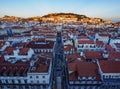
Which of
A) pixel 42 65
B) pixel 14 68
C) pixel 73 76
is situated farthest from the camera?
pixel 42 65

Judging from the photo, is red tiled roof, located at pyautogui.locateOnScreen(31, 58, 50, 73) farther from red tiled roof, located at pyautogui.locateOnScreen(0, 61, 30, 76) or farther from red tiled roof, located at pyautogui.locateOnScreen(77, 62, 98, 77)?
red tiled roof, located at pyautogui.locateOnScreen(77, 62, 98, 77)

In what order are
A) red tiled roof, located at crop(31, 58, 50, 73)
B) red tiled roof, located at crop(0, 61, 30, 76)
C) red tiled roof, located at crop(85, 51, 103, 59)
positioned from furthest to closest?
1. red tiled roof, located at crop(85, 51, 103, 59)
2. red tiled roof, located at crop(31, 58, 50, 73)
3. red tiled roof, located at crop(0, 61, 30, 76)

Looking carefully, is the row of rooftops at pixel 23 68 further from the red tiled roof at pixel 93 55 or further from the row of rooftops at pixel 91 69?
the red tiled roof at pixel 93 55

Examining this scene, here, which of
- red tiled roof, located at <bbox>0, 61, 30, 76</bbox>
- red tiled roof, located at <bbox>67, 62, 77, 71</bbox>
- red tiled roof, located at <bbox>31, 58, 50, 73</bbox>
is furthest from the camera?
red tiled roof, located at <bbox>67, 62, 77, 71</bbox>

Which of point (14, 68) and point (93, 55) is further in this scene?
point (93, 55)

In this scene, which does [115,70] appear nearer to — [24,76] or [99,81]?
[99,81]

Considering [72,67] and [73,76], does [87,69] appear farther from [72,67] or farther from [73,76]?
[72,67]

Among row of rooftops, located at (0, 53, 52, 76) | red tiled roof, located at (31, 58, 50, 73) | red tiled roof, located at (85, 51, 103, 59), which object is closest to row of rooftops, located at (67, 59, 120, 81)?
red tiled roof, located at (31, 58, 50, 73)

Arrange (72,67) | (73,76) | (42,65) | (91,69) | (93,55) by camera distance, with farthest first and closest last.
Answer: (93,55), (72,67), (42,65), (91,69), (73,76)

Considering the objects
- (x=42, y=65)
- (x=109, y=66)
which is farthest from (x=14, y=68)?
(x=109, y=66)

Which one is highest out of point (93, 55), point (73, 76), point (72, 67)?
point (93, 55)

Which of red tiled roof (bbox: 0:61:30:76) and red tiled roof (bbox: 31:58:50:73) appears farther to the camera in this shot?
red tiled roof (bbox: 31:58:50:73)
